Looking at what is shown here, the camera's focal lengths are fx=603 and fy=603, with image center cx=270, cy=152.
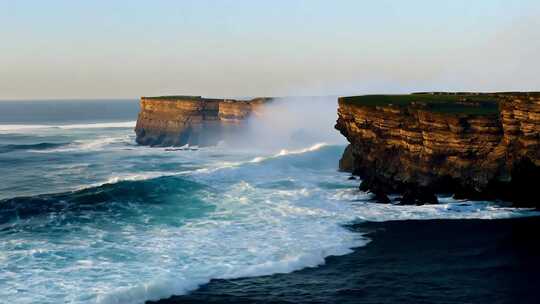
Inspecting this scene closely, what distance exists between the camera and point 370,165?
55.1 m

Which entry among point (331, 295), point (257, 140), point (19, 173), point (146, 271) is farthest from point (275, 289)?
point (257, 140)

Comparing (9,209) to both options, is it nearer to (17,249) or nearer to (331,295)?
(17,249)

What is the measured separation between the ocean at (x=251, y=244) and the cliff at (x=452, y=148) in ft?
5.90

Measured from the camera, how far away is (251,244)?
34875 millimetres

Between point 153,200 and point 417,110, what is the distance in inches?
916

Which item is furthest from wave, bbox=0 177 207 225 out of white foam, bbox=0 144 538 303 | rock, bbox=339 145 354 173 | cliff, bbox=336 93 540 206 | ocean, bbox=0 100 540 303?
rock, bbox=339 145 354 173

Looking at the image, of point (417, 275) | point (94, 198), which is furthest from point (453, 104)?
point (94, 198)

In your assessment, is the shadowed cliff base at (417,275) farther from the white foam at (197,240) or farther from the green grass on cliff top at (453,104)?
the green grass on cliff top at (453,104)

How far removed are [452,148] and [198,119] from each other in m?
61.3

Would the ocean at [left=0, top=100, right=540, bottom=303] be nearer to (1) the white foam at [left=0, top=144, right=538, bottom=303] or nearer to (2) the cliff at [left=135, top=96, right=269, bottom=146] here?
(1) the white foam at [left=0, top=144, right=538, bottom=303]

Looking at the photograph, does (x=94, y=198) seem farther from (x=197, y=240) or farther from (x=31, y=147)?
(x=31, y=147)

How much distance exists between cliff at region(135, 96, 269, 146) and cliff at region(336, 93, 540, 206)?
44411 mm

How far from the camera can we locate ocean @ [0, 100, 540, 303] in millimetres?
26734

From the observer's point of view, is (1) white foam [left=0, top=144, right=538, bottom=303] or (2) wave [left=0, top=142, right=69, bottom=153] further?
(2) wave [left=0, top=142, right=69, bottom=153]
